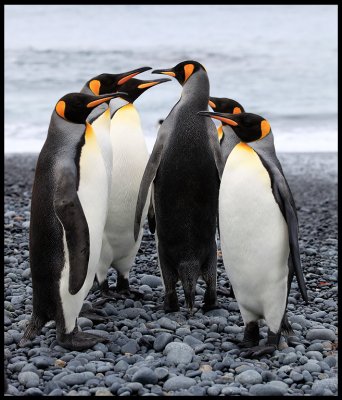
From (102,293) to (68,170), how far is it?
1217 mm

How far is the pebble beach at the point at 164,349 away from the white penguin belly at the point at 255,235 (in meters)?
0.28

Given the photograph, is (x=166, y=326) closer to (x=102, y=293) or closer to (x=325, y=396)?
(x=102, y=293)

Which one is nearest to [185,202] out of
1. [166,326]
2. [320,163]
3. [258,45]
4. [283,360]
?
[166,326]

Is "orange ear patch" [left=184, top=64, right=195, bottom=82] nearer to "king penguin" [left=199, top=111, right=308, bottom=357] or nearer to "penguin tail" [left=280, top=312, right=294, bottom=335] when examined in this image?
"king penguin" [left=199, top=111, right=308, bottom=357]

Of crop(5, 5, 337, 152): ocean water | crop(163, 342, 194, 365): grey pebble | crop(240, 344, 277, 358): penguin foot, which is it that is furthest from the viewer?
crop(5, 5, 337, 152): ocean water

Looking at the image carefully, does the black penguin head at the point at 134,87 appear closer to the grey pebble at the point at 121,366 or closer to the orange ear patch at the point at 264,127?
the orange ear patch at the point at 264,127

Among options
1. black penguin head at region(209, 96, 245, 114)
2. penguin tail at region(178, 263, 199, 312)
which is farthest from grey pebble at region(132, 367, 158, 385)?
black penguin head at region(209, 96, 245, 114)

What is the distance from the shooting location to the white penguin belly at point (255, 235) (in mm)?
3840

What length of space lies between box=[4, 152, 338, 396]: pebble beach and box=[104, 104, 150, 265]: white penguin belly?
0.36 metres

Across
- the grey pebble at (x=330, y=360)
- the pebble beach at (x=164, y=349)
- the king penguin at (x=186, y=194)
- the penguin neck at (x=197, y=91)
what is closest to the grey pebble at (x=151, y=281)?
the pebble beach at (x=164, y=349)

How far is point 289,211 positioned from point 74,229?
1078 mm

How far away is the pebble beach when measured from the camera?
131 inches

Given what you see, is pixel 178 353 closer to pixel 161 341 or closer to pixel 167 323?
pixel 161 341

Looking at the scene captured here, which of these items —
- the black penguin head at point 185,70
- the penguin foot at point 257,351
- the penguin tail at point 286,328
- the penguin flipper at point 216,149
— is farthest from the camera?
the black penguin head at point 185,70
